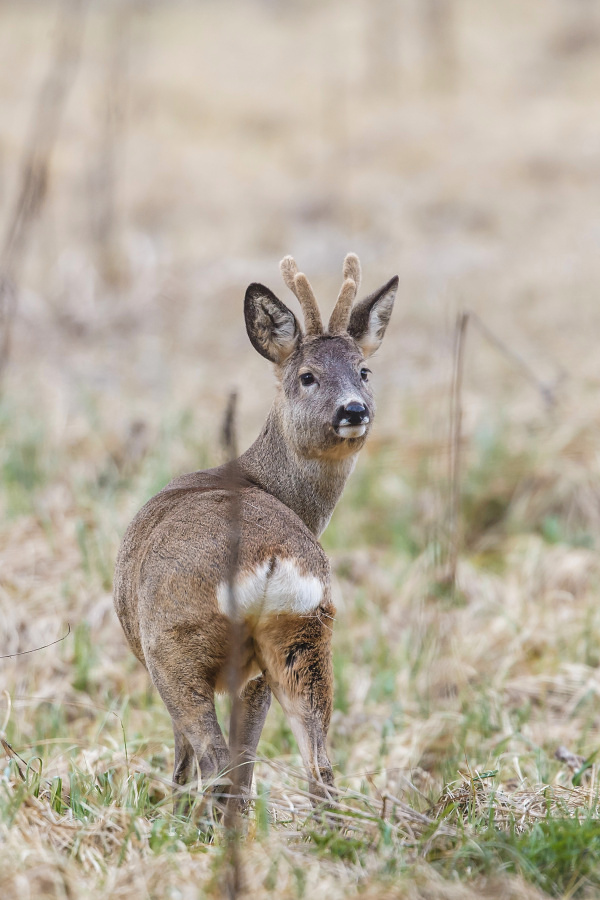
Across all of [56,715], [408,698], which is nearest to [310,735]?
[56,715]

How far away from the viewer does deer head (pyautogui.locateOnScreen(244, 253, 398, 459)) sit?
3506mm

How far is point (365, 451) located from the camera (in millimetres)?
8648

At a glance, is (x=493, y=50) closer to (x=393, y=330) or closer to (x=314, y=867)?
(x=393, y=330)

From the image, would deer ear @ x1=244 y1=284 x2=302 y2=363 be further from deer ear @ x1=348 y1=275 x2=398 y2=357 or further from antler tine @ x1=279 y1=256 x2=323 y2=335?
deer ear @ x1=348 y1=275 x2=398 y2=357

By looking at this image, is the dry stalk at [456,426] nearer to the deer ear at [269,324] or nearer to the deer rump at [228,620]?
the deer ear at [269,324]

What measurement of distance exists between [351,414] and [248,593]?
80 centimetres

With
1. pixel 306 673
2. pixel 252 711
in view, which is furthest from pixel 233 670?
pixel 252 711

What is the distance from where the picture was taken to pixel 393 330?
1173 centimetres

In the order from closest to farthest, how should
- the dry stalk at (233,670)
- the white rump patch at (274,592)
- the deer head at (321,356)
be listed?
1. the dry stalk at (233,670)
2. the white rump patch at (274,592)
3. the deer head at (321,356)

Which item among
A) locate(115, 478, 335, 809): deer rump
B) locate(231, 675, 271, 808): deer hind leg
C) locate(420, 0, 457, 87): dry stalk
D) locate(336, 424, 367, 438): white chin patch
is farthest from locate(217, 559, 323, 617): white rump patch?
locate(420, 0, 457, 87): dry stalk

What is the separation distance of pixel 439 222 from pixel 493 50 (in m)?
9.62

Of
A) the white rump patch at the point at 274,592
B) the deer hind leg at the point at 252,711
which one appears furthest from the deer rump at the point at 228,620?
the deer hind leg at the point at 252,711

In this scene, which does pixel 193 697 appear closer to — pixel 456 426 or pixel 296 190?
pixel 456 426

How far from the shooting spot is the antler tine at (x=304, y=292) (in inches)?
140
